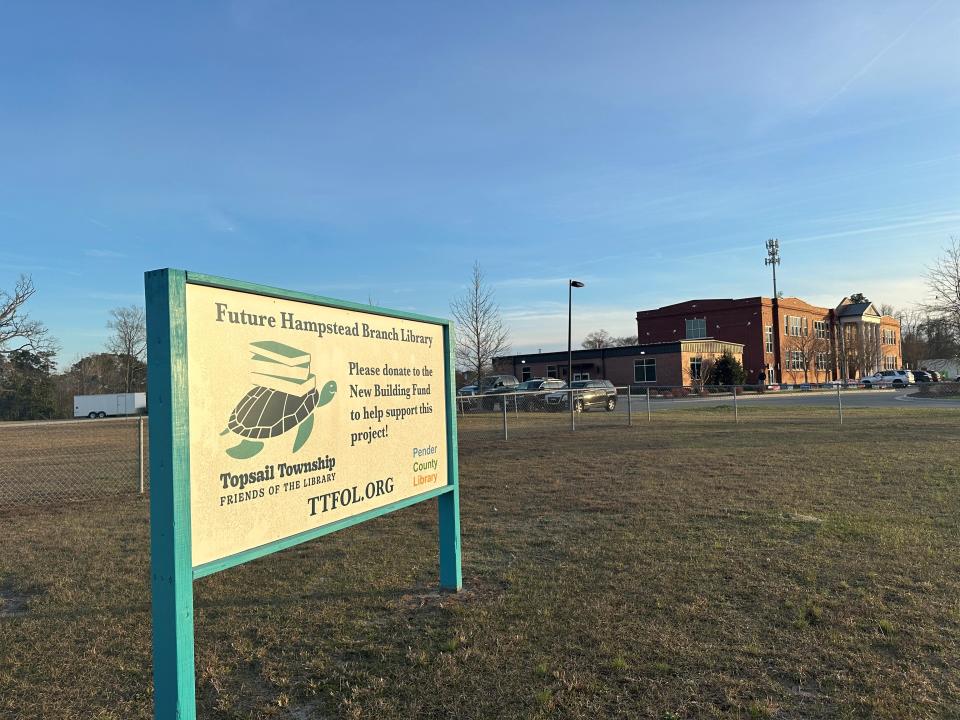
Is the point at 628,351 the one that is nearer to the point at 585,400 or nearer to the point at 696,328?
the point at 696,328

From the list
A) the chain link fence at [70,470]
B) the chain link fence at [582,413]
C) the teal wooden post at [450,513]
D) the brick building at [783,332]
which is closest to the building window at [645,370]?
the brick building at [783,332]

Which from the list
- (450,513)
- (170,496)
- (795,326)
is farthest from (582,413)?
(795,326)

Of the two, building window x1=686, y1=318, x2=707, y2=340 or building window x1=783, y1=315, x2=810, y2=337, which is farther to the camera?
building window x1=686, y1=318, x2=707, y2=340

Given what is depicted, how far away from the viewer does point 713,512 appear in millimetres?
7027

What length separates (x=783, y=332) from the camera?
2562 inches

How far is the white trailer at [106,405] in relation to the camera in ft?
174

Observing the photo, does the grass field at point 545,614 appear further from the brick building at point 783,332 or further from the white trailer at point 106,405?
the brick building at point 783,332

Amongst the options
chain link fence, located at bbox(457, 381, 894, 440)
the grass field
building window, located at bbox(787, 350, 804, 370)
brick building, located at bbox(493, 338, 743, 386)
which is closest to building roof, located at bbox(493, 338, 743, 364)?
brick building, located at bbox(493, 338, 743, 386)

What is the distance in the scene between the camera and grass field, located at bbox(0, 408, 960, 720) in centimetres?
312

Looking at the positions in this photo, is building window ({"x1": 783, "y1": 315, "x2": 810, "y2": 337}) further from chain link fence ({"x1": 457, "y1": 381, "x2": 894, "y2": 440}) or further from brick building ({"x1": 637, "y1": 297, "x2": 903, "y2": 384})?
chain link fence ({"x1": 457, "y1": 381, "x2": 894, "y2": 440})

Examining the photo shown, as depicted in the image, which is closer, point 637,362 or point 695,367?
point 695,367

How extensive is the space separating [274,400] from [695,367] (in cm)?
5446

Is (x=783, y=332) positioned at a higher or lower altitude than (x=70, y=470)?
higher

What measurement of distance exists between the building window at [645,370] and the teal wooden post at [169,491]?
5326 cm
